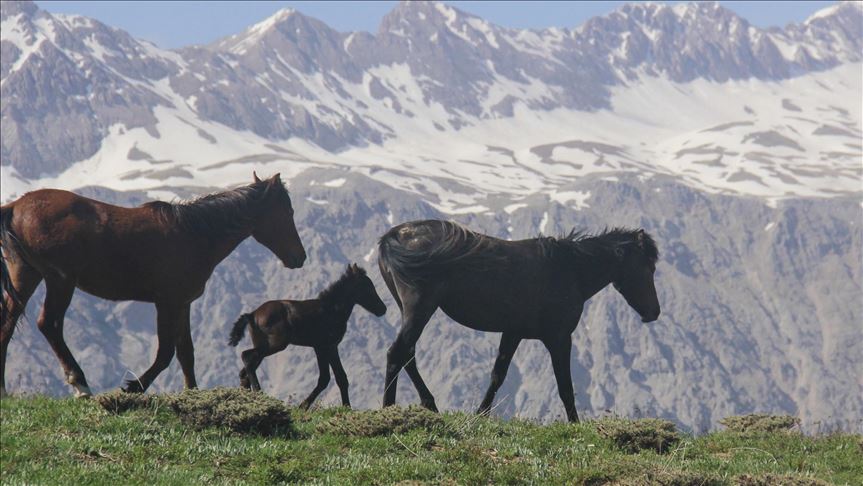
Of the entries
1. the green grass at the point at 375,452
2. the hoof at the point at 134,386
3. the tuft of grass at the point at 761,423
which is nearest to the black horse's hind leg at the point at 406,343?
the green grass at the point at 375,452

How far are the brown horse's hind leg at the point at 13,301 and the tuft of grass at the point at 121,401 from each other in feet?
10.8

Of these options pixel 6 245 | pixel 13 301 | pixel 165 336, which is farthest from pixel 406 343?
pixel 6 245

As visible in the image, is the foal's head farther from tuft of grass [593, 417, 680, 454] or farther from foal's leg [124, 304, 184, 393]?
tuft of grass [593, 417, 680, 454]

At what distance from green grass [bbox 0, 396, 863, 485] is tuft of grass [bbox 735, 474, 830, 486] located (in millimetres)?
19

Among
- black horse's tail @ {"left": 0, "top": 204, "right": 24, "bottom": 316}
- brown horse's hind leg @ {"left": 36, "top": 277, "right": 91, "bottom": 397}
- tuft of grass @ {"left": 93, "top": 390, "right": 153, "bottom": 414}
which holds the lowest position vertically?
tuft of grass @ {"left": 93, "top": 390, "right": 153, "bottom": 414}

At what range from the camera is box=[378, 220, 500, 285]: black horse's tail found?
19.7 meters

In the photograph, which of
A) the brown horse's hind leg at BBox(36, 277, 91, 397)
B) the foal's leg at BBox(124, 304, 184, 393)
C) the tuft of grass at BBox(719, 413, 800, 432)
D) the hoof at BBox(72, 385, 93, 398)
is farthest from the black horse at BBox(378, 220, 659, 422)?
the brown horse's hind leg at BBox(36, 277, 91, 397)

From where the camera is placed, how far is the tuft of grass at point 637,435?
15.8 metres

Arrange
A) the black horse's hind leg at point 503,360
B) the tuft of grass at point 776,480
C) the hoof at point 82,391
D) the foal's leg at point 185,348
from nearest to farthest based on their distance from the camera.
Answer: the tuft of grass at point 776,480
the hoof at point 82,391
the foal's leg at point 185,348
the black horse's hind leg at point 503,360

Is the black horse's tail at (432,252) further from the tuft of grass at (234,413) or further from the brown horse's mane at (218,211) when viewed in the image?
the tuft of grass at (234,413)

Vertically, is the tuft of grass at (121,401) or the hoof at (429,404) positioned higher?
the tuft of grass at (121,401)

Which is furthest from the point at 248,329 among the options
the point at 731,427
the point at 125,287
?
the point at 731,427

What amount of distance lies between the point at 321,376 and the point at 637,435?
7.37m

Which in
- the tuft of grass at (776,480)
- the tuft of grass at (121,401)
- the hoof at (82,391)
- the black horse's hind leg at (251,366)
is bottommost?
the black horse's hind leg at (251,366)
